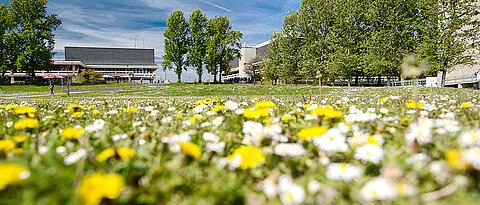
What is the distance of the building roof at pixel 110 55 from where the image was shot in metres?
83.2

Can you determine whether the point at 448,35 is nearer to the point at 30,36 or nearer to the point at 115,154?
the point at 115,154

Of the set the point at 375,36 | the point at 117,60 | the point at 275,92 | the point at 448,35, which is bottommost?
the point at 275,92

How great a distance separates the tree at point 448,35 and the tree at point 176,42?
33650mm

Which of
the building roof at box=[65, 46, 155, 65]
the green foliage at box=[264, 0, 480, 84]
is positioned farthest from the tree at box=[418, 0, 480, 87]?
the building roof at box=[65, 46, 155, 65]

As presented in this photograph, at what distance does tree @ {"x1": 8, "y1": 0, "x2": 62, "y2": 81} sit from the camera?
3212 centimetres

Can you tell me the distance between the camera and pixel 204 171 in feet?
3.40

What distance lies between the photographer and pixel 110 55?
87875 millimetres

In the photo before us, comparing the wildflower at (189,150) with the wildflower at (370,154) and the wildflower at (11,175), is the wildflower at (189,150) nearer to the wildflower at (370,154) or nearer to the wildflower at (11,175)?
the wildflower at (11,175)

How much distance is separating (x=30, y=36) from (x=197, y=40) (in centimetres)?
2344

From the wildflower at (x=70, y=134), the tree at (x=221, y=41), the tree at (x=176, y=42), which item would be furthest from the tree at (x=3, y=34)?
the wildflower at (x=70, y=134)

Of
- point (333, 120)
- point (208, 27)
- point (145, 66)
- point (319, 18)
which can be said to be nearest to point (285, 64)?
point (319, 18)

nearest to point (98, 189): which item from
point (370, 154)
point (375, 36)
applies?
point (370, 154)

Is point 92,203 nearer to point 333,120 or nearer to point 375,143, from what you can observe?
point 375,143

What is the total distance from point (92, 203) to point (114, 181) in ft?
0.23
